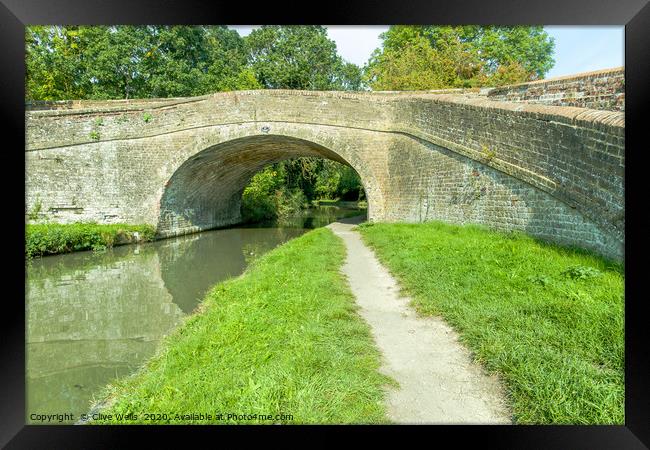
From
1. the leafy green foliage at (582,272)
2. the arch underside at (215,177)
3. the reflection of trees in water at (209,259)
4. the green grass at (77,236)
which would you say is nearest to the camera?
the leafy green foliage at (582,272)

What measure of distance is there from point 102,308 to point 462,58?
1912 centimetres

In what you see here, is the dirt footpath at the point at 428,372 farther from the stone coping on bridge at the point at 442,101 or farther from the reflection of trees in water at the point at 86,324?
the stone coping on bridge at the point at 442,101

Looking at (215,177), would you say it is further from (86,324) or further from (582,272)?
(582,272)

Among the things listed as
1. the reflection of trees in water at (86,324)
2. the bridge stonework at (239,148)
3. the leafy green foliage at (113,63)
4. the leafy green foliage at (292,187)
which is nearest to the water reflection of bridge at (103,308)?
the reflection of trees in water at (86,324)

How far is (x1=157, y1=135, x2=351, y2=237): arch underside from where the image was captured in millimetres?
13156

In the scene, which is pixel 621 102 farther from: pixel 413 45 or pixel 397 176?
pixel 413 45

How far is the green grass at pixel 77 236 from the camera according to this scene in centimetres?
990

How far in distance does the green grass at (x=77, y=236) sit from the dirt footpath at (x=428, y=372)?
9632mm

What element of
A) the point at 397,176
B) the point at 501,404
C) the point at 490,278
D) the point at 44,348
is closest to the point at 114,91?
the point at 397,176

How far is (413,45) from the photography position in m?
20.5

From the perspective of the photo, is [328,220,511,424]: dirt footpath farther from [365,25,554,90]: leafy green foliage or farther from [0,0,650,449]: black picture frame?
[365,25,554,90]: leafy green foliage

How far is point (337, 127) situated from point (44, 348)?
10077mm

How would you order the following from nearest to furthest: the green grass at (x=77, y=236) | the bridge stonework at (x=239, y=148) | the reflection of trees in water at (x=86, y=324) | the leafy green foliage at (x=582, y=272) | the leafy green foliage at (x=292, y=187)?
the reflection of trees in water at (x=86, y=324) < the leafy green foliage at (x=582, y=272) < the bridge stonework at (x=239, y=148) < the green grass at (x=77, y=236) < the leafy green foliage at (x=292, y=187)

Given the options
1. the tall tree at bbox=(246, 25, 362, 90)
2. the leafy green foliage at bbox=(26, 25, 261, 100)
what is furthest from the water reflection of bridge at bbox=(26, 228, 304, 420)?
the tall tree at bbox=(246, 25, 362, 90)
